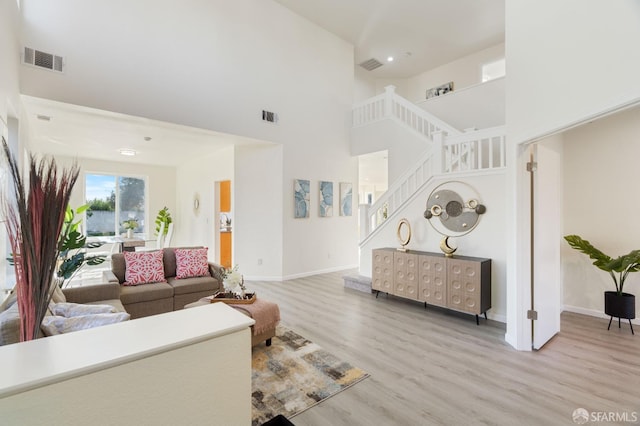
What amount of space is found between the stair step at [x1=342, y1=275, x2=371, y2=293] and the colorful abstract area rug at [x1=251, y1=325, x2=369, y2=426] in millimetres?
2056

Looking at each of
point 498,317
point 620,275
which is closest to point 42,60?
point 498,317

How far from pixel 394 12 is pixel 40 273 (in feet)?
23.1

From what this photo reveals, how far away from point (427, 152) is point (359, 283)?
8.05 ft

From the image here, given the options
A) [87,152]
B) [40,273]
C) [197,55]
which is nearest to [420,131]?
[197,55]

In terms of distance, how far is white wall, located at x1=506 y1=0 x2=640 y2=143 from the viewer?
1.77 m

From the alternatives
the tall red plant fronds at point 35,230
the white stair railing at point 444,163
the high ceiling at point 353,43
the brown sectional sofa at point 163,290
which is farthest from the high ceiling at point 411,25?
the tall red plant fronds at point 35,230

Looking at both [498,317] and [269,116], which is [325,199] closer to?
[269,116]

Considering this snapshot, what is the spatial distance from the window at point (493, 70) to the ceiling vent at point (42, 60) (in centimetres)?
841

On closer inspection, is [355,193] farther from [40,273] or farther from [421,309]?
[40,273]

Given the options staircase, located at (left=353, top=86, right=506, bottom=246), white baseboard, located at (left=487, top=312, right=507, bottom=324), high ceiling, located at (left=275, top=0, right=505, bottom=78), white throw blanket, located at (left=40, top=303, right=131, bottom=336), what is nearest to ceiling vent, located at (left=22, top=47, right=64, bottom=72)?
white throw blanket, located at (left=40, top=303, right=131, bottom=336)

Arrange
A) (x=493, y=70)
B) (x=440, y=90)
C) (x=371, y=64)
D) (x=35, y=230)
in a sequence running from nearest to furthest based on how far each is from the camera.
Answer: (x=35, y=230) < (x=493, y=70) < (x=440, y=90) < (x=371, y=64)

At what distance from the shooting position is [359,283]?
5.07 m

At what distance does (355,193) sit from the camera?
7227 millimetres

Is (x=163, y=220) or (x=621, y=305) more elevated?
(x=163, y=220)
